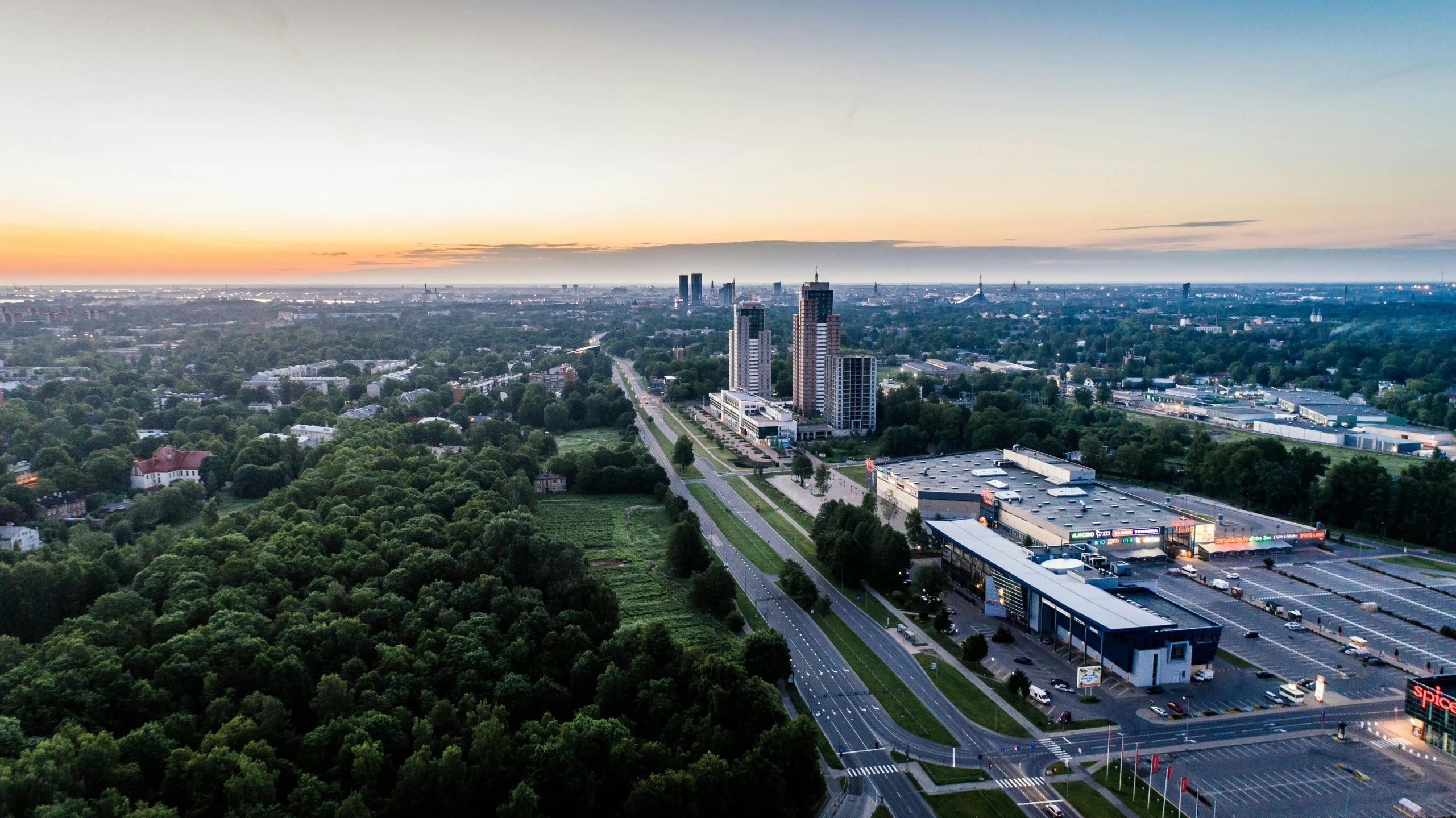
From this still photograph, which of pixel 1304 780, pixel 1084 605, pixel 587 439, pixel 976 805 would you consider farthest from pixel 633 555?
pixel 587 439

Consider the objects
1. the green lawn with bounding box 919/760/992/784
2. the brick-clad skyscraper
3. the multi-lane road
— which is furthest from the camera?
the brick-clad skyscraper

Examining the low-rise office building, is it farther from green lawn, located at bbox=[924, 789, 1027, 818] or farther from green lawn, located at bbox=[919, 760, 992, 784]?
green lawn, located at bbox=[924, 789, 1027, 818]

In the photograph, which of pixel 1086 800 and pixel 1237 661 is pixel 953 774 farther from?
→ pixel 1237 661

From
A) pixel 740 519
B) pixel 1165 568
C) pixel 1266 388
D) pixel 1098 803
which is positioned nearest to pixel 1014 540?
pixel 1165 568

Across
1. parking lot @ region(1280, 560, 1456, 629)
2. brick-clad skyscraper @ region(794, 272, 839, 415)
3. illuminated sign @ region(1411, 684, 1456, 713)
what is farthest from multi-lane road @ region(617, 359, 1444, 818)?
brick-clad skyscraper @ region(794, 272, 839, 415)

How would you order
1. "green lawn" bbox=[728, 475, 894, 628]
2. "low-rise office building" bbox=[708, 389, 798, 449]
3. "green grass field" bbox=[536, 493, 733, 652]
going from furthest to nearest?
1. "low-rise office building" bbox=[708, 389, 798, 449]
2. "green lawn" bbox=[728, 475, 894, 628]
3. "green grass field" bbox=[536, 493, 733, 652]

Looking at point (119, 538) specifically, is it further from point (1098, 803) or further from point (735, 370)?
point (735, 370)

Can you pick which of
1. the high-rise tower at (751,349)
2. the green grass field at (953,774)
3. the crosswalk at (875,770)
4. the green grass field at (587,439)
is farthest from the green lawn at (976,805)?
the high-rise tower at (751,349)
